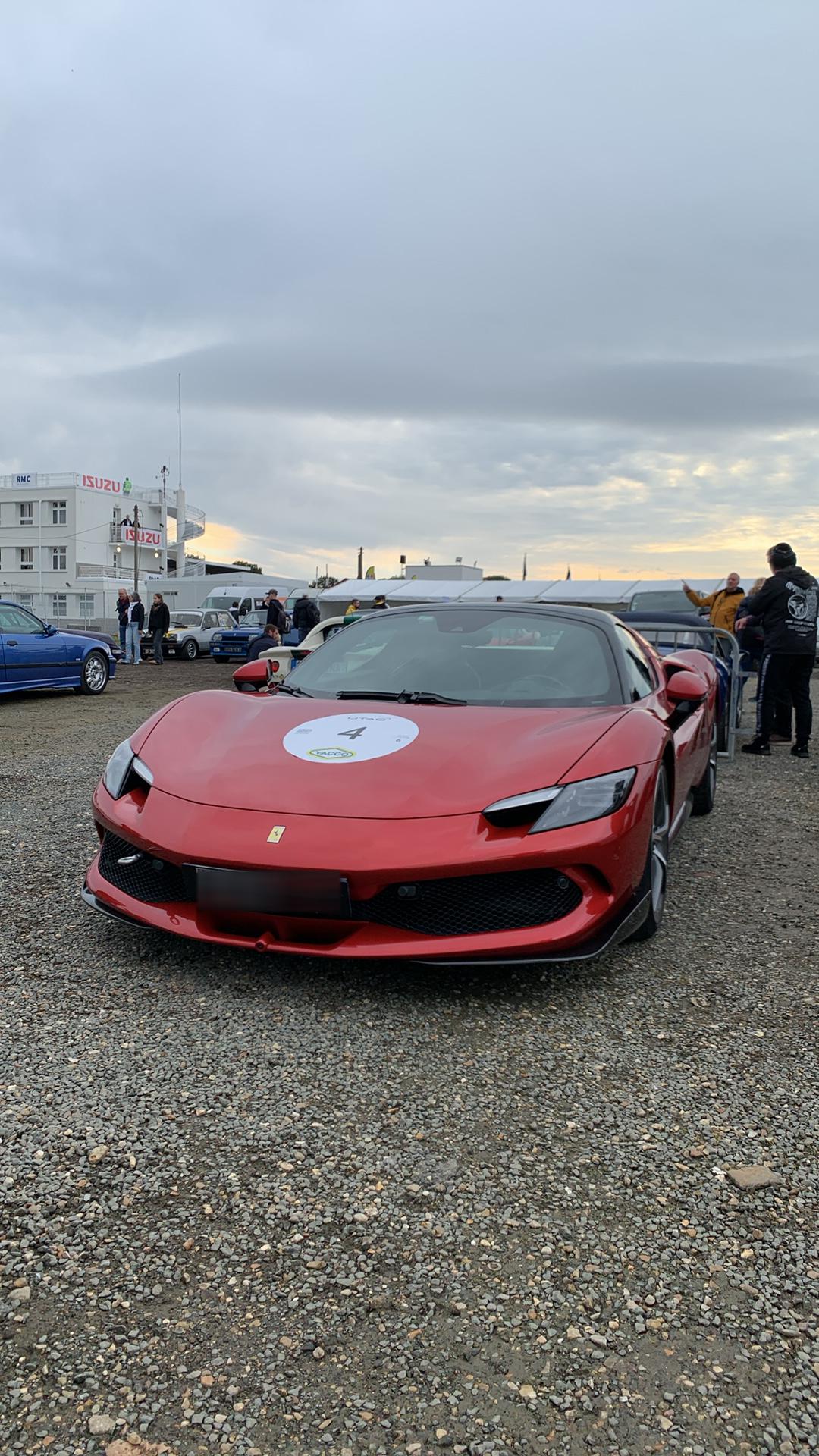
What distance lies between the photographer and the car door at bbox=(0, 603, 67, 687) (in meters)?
12.0

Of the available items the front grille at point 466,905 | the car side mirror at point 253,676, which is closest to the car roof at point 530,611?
the car side mirror at point 253,676

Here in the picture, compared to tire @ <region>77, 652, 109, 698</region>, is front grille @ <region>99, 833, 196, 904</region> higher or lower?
higher

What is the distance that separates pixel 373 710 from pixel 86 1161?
1836mm

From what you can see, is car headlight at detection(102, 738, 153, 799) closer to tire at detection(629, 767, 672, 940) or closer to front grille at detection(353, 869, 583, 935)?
front grille at detection(353, 869, 583, 935)

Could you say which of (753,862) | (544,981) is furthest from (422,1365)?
(753,862)

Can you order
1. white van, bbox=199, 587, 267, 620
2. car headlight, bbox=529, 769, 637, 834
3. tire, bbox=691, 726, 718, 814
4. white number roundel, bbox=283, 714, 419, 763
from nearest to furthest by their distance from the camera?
1. car headlight, bbox=529, 769, 637, 834
2. white number roundel, bbox=283, 714, 419, 763
3. tire, bbox=691, 726, 718, 814
4. white van, bbox=199, 587, 267, 620

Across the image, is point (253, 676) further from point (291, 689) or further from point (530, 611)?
point (530, 611)

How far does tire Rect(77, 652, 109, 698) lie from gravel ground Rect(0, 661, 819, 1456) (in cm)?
1069

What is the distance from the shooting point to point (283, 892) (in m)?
2.66

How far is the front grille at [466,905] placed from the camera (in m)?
2.66

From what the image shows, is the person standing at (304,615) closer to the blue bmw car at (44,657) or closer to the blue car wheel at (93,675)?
the blue car wheel at (93,675)

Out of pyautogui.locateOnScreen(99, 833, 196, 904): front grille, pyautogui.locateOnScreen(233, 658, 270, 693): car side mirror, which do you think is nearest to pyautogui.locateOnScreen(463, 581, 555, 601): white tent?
pyautogui.locateOnScreen(233, 658, 270, 693): car side mirror

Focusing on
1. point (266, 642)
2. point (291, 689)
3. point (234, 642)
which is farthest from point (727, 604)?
point (234, 642)

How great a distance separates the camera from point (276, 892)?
267 cm
